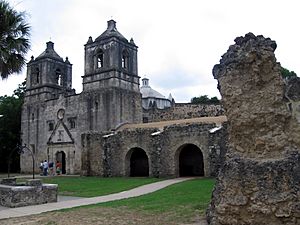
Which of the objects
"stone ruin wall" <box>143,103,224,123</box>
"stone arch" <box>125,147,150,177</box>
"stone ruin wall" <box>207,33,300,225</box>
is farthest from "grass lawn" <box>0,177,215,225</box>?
"stone ruin wall" <box>143,103,224,123</box>

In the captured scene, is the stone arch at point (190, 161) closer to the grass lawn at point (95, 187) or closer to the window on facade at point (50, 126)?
the grass lawn at point (95, 187)

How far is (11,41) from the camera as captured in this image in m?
15.5

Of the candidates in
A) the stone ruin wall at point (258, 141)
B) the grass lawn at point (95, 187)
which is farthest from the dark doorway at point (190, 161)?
the stone ruin wall at point (258, 141)

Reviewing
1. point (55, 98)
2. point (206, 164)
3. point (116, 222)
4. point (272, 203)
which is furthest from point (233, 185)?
point (55, 98)

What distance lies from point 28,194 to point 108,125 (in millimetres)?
17379

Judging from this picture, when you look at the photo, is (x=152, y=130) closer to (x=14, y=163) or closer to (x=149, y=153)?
(x=149, y=153)

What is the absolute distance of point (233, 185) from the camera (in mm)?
5770

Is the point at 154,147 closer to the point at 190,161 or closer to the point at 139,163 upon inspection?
the point at 190,161

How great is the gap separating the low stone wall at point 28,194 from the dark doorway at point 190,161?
14057 mm

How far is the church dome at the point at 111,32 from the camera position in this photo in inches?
1201

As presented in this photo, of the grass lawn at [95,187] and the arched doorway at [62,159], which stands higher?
the arched doorway at [62,159]

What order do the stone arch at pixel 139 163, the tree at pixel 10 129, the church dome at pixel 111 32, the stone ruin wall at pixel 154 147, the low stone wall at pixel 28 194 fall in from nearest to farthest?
1. the low stone wall at pixel 28 194
2. the stone ruin wall at pixel 154 147
3. the stone arch at pixel 139 163
4. the church dome at pixel 111 32
5. the tree at pixel 10 129

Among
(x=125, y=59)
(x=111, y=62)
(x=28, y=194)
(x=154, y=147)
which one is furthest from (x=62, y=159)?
(x=28, y=194)

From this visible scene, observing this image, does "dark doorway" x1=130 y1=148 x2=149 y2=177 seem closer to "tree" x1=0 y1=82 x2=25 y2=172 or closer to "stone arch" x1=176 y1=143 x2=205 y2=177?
"stone arch" x1=176 y1=143 x2=205 y2=177
